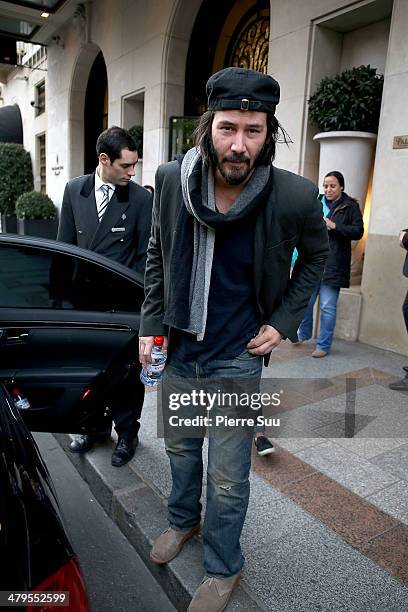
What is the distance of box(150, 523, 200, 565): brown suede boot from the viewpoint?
2275mm

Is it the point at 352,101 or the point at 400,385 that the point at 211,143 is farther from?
the point at 352,101

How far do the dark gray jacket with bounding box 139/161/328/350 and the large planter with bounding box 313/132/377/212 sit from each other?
13.8 ft

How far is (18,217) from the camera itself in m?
14.2

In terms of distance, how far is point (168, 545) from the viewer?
2.29 metres

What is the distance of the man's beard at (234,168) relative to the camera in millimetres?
1762

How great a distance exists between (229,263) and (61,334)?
1296 millimetres

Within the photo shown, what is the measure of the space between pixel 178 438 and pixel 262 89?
1.43m

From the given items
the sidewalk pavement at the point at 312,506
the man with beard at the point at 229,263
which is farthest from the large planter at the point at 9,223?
the man with beard at the point at 229,263

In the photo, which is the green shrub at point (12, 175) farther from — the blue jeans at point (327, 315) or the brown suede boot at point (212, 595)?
the brown suede boot at point (212, 595)

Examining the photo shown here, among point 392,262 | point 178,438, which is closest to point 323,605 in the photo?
point 178,438

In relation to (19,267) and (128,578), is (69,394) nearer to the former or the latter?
(19,267)

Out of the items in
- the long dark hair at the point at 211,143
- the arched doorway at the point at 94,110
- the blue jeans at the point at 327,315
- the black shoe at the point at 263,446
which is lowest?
the black shoe at the point at 263,446

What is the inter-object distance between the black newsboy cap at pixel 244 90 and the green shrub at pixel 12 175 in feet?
54.6

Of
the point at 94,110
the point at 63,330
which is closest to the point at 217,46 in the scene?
the point at 94,110
